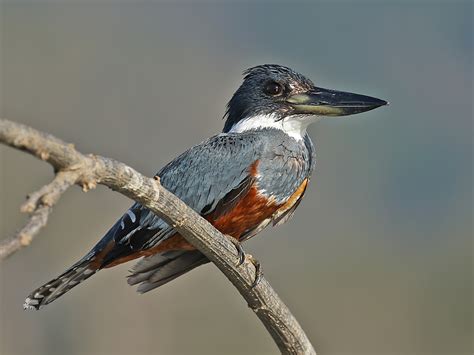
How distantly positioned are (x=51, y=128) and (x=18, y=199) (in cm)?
259

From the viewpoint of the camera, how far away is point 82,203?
9492mm

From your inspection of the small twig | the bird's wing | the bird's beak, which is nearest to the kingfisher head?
the bird's beak

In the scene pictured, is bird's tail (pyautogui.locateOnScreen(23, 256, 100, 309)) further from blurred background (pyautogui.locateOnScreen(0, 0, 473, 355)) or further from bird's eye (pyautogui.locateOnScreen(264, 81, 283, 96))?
blurred background (pyautogui.locateOnScreen(0, 0, 473, 355))

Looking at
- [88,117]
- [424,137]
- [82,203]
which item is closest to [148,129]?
[88,117]

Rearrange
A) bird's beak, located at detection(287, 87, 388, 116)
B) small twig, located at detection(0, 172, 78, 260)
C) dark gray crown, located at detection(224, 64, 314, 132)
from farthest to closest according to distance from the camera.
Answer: dark gray crown, located at detection(224, 64, 314, 132) → bird's beak, located at detection(287, 87, 388, 116) → small twig, located at detection(0, 172, 78, 260)

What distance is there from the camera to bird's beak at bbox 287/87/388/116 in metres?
3.86

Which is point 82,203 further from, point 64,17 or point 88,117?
point 64,17

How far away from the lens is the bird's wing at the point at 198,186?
11.6 feet

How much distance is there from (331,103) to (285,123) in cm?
21

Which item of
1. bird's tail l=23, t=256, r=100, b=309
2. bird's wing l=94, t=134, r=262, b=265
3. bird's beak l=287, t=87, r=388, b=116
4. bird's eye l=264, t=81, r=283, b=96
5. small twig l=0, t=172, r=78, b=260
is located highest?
bird's eye l=264, t=81, r=283, b=96

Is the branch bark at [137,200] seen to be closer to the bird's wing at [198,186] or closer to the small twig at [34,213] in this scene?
the small twig at [34,213]

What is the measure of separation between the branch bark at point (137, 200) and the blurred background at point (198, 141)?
1817 mm

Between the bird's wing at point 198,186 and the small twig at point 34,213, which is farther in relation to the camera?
the bird's wing at point 198,186

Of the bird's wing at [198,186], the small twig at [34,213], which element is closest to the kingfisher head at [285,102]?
the bird's wing at [198,186]
